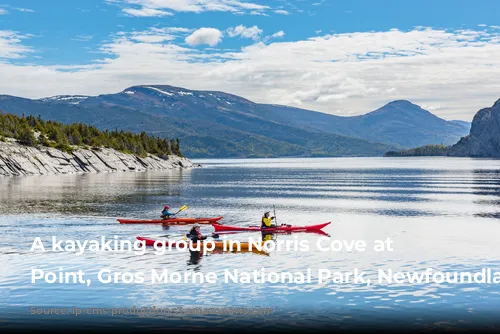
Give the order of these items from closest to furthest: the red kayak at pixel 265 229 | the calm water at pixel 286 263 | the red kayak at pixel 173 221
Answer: the calm water at pixel 286 263 < the red kayak at pixel 265 229 < the red kayak at pixel 173 221

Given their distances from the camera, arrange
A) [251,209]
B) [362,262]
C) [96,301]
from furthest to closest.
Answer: [251,209]
[362,262]
[96,301]

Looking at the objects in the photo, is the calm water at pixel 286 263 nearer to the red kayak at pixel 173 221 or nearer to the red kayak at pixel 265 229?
the red kayak at pixel 173 221

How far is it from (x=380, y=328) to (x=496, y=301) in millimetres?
9968

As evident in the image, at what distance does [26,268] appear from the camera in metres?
44.6

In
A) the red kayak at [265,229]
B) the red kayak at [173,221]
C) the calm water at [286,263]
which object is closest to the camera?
the calm water at [286,263]

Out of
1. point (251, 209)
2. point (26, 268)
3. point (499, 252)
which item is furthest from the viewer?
point (251, 209)

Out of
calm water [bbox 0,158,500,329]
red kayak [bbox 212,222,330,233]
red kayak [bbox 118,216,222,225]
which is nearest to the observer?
calm water [bbox 0,158,500,329]

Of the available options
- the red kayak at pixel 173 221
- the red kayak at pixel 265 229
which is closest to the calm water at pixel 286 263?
the red kayak at pixel 173 221

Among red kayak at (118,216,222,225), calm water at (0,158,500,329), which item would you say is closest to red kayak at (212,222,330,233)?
calm water at (0,158,500,329)

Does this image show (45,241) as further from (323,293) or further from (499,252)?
(499,252)

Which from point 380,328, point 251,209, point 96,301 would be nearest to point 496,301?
point 380,328

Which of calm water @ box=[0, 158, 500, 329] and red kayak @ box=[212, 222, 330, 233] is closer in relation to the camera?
calm water @ box=[0, 158, 500, 329]

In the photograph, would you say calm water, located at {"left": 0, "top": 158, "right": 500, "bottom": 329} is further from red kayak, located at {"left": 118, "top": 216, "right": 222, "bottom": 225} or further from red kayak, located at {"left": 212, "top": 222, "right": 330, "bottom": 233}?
red kayak, located at {"left": 212, "top": 222, "right": 330, "bottom": 233}

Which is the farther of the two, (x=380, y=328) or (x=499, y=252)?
(x=499, y=252)
